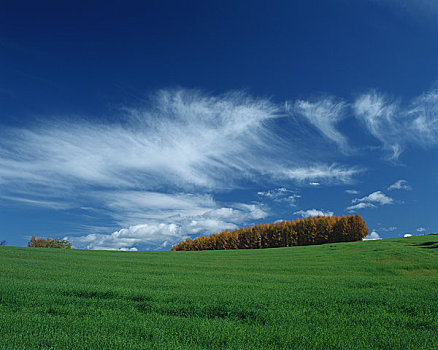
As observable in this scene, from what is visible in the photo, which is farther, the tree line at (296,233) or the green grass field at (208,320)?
the tree line at (296,233)

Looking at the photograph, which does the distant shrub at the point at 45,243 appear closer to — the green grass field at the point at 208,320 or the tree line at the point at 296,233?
the tree line at the point at 296,233

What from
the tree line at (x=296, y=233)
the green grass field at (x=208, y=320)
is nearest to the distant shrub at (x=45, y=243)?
the tree line at (x=296, y=233)

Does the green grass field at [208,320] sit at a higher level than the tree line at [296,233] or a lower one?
lower

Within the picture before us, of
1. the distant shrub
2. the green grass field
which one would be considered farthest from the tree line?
the green grass field

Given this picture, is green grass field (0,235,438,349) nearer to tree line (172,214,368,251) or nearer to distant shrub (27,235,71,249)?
tree line (172,214,368,251)

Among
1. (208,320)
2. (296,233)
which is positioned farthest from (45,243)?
(208,320)

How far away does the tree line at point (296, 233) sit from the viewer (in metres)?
95.5

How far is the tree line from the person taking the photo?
95500 mm

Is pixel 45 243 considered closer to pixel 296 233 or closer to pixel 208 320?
pixel 296 233

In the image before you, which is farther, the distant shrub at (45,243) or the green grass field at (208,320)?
the distant shrub at (45,243)

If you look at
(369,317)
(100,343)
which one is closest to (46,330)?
(100,343)

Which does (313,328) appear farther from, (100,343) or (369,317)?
(100,343)

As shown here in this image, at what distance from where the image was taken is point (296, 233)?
99812 mm

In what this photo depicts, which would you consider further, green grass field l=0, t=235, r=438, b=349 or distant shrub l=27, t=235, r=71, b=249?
distant shrub l=27, t=235, r=71, b=249
